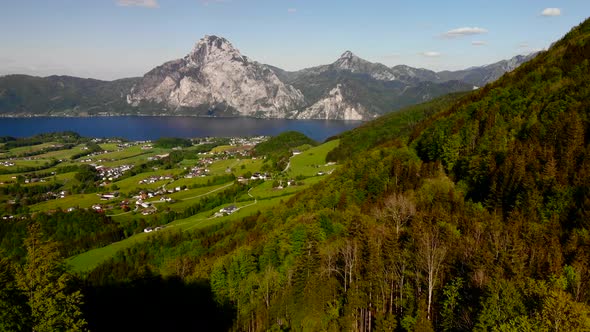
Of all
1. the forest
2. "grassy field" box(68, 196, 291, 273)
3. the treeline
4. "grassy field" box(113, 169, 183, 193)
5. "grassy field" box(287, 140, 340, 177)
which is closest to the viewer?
the forest

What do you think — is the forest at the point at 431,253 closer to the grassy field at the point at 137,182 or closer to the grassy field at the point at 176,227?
the grassy field at the point at 176,227

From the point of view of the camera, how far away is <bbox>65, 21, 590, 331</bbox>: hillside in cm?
2402

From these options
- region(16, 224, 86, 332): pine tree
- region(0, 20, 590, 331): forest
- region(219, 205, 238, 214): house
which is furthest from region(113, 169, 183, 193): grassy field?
region(16, 224, 86, 332): pine tree

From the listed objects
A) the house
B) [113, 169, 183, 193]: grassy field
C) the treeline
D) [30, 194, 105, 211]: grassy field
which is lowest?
[30, 194, 105, 211]: grassy field

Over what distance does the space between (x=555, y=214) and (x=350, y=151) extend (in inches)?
4687

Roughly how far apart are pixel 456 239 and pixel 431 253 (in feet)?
13.8

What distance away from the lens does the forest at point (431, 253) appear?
21.3 meters

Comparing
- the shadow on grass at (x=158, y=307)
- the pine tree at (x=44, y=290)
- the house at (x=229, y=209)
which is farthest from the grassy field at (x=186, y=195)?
the pine tree at (x=44, y=290)

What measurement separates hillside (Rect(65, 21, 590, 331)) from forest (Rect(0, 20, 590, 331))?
0.14 meters

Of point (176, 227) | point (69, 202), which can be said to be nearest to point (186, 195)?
point (176, 227)

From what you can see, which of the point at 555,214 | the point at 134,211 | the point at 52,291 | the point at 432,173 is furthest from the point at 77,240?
the point at 555,214

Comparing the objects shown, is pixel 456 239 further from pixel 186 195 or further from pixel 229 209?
pixel 186 195

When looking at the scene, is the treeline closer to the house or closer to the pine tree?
the house

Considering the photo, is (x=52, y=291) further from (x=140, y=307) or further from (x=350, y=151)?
(x=350, y=151)
